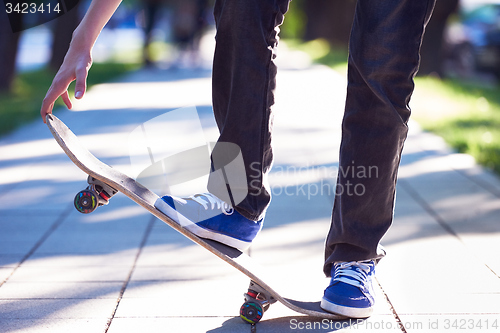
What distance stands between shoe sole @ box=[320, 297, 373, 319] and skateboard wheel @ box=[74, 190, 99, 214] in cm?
83

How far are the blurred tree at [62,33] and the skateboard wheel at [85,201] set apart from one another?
40.0ft

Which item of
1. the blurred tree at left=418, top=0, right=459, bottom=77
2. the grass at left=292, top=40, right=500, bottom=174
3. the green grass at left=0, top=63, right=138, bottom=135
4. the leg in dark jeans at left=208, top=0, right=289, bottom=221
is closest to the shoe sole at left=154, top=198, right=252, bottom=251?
the leg in dark jeans at left=208, top=0, right=289, bottom=221

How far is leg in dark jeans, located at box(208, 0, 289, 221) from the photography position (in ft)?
6.19

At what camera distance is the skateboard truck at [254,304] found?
1.94 meters


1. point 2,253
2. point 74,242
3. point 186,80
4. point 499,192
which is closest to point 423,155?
point 499,192

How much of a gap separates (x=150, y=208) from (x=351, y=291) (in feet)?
2.38

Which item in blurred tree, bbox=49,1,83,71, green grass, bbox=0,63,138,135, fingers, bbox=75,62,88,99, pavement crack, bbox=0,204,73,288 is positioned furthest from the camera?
blurred tree, bbox=49,1,83,71

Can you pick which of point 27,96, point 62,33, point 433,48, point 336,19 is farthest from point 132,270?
point 336,19

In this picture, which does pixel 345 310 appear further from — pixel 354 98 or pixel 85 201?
pixel 85 201

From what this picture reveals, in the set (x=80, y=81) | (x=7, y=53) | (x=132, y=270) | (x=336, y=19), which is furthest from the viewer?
(x=336, y=19)

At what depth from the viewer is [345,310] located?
196 centimetres

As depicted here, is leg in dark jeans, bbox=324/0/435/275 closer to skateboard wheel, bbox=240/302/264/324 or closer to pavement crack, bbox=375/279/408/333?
pavement crack, bbox=375/279/408/333

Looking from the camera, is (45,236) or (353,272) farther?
(45,236)

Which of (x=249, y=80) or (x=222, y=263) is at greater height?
(x=249, y=80)
